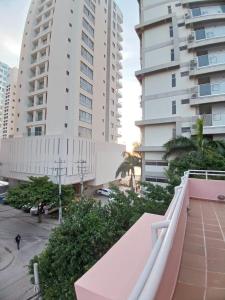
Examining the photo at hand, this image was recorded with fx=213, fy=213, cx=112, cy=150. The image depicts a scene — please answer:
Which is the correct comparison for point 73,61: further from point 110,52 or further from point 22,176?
point 22,176

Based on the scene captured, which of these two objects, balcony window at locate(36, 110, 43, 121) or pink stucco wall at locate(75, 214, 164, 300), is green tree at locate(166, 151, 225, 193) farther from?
balcony window at locate(36, 110, 43, 121)

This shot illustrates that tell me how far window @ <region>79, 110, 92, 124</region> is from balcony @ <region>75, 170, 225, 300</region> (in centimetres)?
2638

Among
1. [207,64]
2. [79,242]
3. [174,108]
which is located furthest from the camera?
[174,108]

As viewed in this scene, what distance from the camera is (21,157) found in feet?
92.5

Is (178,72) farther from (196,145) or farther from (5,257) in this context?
(5,257)

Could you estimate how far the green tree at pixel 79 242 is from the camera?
18.6ft

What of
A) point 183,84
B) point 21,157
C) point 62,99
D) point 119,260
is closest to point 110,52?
point 62,99

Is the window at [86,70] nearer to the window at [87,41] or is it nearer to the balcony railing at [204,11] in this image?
the window at [87,41]

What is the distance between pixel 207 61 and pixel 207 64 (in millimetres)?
232

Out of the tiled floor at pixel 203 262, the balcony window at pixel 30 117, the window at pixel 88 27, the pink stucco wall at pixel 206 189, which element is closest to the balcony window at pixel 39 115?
the balcony window at pixel 30 117

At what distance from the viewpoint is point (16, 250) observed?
13867 millimetres

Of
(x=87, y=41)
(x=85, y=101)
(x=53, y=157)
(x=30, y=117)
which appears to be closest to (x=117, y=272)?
(x=53, y=157)

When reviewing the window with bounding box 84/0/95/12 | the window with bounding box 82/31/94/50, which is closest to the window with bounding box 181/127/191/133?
the window with bounding box 82/31/94/50

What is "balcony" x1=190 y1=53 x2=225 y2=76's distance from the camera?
45.9 feet
